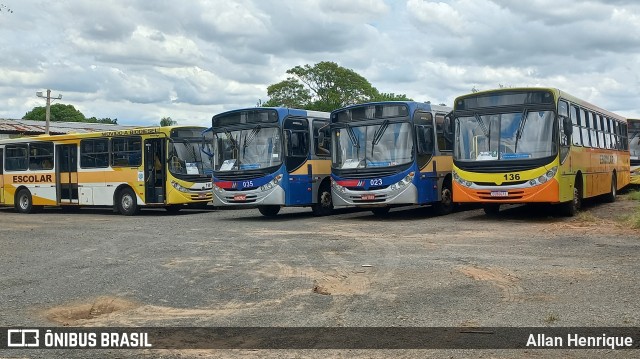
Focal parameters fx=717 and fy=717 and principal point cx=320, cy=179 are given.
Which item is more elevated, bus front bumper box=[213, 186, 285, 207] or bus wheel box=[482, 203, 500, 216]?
bus front bumper box=[213, 186, 285, 207]

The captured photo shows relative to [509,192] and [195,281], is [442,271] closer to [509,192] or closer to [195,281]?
[195,281]

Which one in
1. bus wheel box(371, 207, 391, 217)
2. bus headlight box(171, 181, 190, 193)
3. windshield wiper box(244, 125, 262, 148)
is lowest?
bus wheel box(371, 207, 391, 217)

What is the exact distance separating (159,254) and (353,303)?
18.5 ft

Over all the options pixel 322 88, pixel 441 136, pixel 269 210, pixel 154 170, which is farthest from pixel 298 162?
pixel 322 88

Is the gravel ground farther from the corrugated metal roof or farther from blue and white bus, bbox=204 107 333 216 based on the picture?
the corrugated metal roof

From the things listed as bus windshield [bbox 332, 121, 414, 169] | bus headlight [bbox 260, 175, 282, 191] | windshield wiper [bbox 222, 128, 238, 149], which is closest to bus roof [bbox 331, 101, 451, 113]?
bus windshield [bbox 332, 121, 414, 169]

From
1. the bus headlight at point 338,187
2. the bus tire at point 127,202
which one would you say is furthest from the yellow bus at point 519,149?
the bus tire at point 127,202

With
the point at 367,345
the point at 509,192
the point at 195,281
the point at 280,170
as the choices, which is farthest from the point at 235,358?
the point at 280,170

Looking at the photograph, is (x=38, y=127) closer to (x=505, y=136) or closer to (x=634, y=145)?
(x=634, y=145)

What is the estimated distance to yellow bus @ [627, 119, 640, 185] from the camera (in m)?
30.4

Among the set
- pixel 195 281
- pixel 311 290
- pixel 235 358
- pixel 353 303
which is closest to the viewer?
pixel 235 358

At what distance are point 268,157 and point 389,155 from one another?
3457 mm

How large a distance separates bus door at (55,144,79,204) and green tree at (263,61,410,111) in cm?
4064

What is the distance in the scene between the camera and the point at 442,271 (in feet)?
33.3
